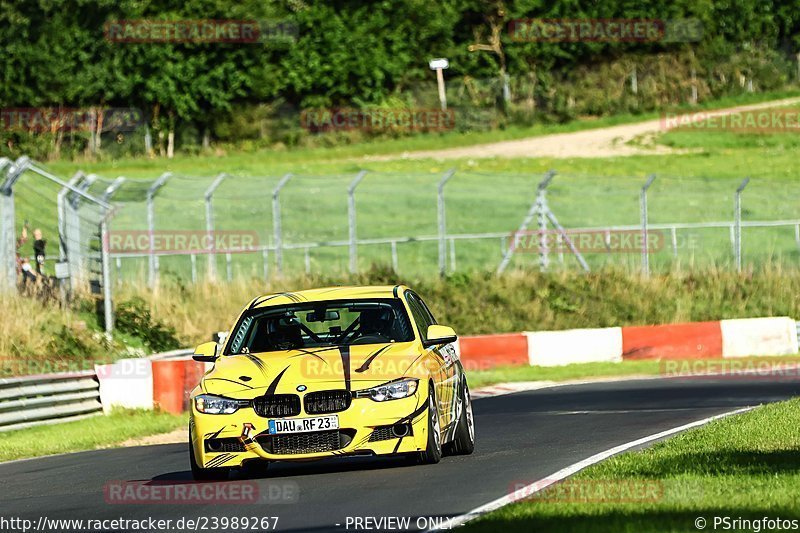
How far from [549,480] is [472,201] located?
124 ft

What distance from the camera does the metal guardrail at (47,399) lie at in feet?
63.8

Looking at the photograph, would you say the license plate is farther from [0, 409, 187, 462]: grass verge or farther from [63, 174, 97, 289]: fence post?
[63, 174, 97, 289]: fence post

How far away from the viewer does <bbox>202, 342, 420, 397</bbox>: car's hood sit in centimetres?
1205

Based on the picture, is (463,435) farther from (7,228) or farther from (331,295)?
(7,228)

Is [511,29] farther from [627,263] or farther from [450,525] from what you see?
[450,525]

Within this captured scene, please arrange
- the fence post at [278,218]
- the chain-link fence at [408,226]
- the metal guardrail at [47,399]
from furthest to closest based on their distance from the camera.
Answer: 1. the chain-link fence at [408,226]
2. the fence post at [278,218]
3. the metal guardrail at [47,399]

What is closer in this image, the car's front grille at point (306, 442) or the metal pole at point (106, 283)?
the car's front grille at point (306, 442)

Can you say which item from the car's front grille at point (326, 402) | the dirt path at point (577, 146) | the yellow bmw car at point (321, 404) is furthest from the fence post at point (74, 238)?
the dirt path at point (577, 146)

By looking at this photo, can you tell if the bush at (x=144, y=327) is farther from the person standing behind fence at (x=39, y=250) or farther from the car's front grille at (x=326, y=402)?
the car's front grille at (x=326, y=402)

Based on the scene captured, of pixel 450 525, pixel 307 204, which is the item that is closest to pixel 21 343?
pixel 450 525

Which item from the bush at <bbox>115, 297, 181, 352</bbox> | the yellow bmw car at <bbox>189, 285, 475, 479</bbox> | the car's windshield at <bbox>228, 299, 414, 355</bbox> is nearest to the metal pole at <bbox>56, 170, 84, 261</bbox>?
the bush at <bbox>115, 297, 181, 352</bbox>

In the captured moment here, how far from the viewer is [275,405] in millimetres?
12008

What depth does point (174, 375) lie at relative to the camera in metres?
20.9

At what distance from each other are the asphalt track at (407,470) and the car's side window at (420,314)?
1079 mm
